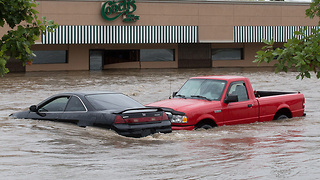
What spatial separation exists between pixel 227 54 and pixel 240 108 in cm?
3799

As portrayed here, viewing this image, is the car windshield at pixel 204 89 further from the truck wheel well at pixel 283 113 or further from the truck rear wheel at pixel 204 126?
the truck wheel well at pixel 283 113

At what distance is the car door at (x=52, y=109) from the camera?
505 inches

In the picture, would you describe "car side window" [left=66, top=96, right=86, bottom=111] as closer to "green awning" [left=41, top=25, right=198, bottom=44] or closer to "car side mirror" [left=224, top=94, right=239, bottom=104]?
"car side mirror" [left=224, top=94, right=239, bottom=104]

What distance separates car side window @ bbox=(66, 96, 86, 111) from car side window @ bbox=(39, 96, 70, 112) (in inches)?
8.5

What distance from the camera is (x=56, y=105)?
13.1m

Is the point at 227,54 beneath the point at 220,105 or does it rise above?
above

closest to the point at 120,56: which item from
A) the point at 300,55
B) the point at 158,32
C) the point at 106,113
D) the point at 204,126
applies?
the point at 158,32

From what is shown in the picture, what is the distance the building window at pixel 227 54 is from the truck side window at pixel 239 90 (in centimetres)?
3655

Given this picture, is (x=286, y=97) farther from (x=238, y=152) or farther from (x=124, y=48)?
(x=124, y=48)

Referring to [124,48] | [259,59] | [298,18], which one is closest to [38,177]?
[259,59]

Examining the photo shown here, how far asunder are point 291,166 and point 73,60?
129 ft

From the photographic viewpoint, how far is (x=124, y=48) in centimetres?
4825

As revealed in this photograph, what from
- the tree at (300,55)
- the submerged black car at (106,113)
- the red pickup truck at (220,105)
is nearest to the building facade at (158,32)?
the red pickup truck at (220,105)

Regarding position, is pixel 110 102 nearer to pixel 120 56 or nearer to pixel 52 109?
pixel 52 109
